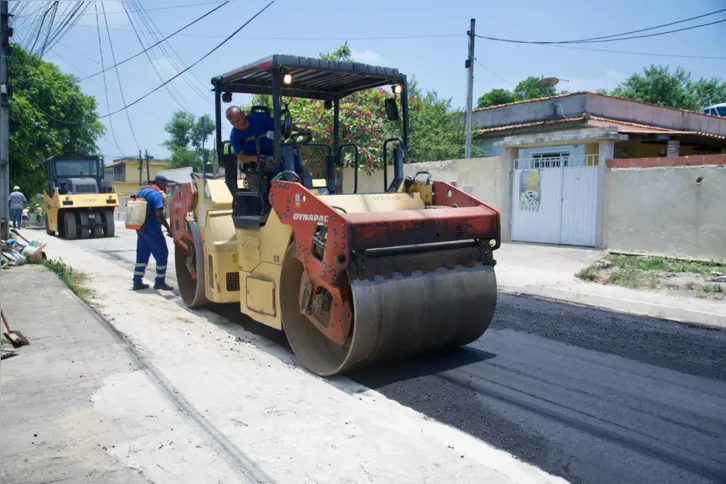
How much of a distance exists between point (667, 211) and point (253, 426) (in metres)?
9.34

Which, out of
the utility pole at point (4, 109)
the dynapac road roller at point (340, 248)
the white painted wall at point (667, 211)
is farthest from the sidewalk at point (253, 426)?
the utility pole at point (4, 109)

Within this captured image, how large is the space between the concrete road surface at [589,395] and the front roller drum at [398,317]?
247 millimetres

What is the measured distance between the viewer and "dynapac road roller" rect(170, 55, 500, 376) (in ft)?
15.2

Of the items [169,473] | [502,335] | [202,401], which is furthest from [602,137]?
[169,473]

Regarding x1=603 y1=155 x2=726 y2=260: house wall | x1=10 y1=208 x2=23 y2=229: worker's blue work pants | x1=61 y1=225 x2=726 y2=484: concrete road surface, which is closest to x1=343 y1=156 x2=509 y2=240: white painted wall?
x1=603 y1=155 x2=726 y2=260: house wall

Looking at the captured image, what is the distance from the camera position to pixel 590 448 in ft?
12.0

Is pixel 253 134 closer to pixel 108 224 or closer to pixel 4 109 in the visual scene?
pixel 4 109

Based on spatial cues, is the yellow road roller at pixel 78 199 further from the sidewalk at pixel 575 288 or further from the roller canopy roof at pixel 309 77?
the roller canopy roof at pixel 309 77

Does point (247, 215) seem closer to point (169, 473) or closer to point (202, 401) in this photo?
point (202, 401)

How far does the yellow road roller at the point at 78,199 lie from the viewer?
19.6m

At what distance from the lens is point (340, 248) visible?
4508mm

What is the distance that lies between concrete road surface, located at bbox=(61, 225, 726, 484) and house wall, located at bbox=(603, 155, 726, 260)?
441 cm

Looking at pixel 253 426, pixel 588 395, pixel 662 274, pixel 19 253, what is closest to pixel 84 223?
pixel 19 253

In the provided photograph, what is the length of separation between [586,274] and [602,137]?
3322 millimetres
